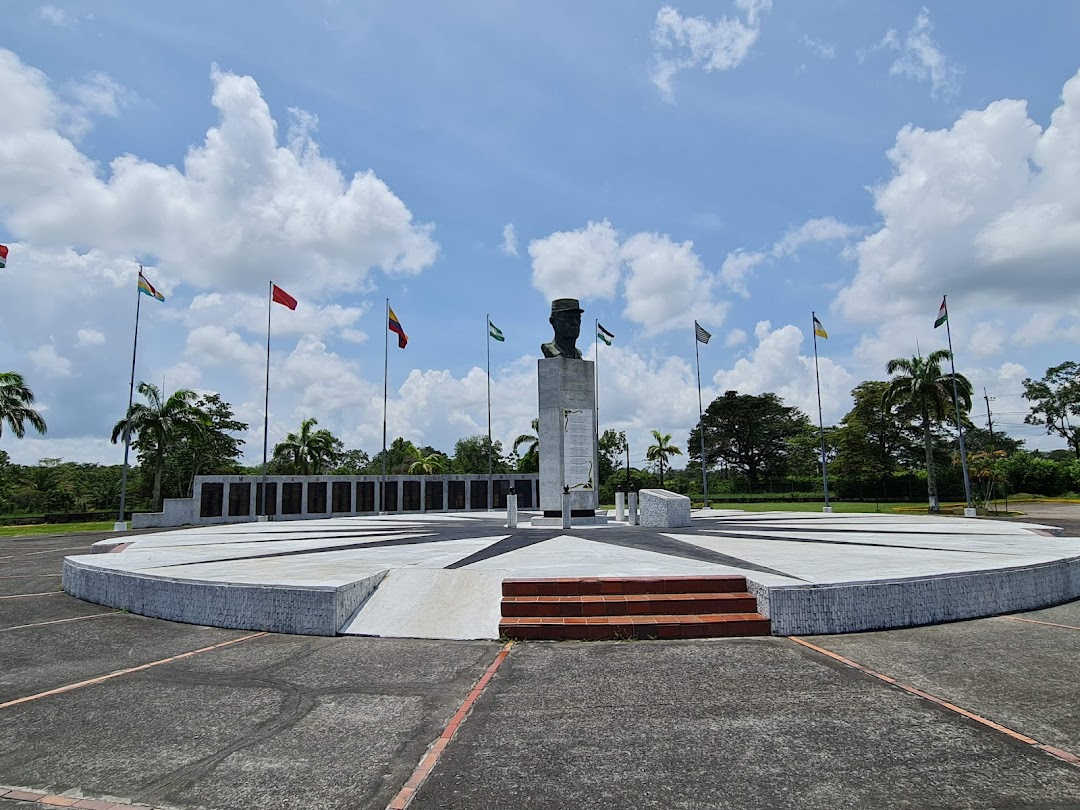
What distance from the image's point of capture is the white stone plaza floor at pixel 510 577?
738cm

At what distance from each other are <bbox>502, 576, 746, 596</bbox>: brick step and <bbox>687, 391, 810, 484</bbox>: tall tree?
58.2m

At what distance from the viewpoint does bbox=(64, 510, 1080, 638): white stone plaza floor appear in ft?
24.2

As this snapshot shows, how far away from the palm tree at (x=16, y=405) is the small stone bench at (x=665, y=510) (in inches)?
1326

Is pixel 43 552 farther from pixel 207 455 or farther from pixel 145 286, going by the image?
pixel 207 455

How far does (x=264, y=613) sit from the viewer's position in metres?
7.75

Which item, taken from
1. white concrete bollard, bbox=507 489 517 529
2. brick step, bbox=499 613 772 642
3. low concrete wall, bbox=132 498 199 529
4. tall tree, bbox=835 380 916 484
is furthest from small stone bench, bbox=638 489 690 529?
tall tree, bbox=835 380 916 484

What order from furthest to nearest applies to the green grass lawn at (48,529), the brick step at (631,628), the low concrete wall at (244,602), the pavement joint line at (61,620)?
the green grass lawn at (48,529) < the pavement joint line at (61,620) < the low concrete wall at (244,602) < the brick step at (631,628)

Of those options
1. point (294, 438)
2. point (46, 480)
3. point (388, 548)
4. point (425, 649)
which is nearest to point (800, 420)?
point (294, 438)

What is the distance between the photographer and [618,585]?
26.0 feet

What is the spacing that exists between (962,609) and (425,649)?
6.71 meters

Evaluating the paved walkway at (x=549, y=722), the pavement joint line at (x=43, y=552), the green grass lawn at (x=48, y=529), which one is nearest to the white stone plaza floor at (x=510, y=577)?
the paved walkway at (x=549, y=722)

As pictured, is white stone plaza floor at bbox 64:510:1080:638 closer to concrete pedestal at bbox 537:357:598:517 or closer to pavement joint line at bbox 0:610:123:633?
pavement joint line at bbox 0:610:123:633

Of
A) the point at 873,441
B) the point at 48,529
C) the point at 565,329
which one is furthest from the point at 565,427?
the point at 873,441

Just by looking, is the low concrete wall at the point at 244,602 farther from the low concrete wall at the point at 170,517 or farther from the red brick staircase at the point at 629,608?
the low concrete wall at the point at 170,517
